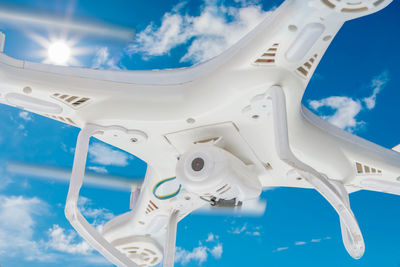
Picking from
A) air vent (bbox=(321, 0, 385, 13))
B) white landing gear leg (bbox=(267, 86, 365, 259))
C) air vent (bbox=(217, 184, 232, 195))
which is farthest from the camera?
air vent (bbox=(217, 184, 232, 195))

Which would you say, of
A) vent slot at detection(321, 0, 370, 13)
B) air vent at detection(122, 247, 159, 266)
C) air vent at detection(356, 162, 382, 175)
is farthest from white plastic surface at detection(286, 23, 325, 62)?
air vent at detection(122, 247, 159, 266)

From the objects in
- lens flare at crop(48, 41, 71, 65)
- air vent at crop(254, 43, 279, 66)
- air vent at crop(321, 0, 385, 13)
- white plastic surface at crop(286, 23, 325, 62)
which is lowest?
air vent at crop(321, 0, 385, 13)

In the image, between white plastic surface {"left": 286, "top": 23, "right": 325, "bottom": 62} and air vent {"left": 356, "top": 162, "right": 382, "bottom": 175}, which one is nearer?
white plastic surface {"left": 286, "top": 23, "right": 325, "bottom": 62}

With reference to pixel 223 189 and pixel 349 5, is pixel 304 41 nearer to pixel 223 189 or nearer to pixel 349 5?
pixel 349 5

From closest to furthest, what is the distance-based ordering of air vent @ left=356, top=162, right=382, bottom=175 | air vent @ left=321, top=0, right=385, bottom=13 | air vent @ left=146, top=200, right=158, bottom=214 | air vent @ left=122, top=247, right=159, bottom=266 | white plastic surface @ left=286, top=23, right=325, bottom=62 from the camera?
air vent @ left=321, top=0, right=385, bottom=13, white plastic surface @ left=286, top=23, right=325, bottom=62, air vent @ left=356, top=162, right=382, bottom=175, air vent @ left=146, top=200, right=158, bottom=214, air vent @ left=122, top=247, right=159, bottom=266

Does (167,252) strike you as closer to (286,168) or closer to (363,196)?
(286,168)

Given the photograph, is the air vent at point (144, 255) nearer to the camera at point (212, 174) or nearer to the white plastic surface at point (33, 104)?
the camera at point (212, 174)

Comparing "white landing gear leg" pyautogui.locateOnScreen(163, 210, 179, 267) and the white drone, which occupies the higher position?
the white drone

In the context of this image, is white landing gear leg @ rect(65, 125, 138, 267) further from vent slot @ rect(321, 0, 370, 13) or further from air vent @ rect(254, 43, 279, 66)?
vent slot @ rect(321, 0, 370, 13)

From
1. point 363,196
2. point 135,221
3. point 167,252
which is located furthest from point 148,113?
point 363,196
